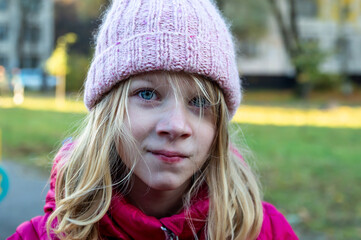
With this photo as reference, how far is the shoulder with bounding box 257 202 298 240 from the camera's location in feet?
6.44

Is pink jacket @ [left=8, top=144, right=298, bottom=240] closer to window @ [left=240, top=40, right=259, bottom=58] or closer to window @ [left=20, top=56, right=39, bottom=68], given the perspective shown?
window @ [left=240, top=40, right=259, bottom=58]

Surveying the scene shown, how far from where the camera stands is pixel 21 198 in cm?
578

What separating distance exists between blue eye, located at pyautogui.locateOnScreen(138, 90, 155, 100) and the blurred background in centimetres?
62

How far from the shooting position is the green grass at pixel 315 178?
16.2 ft

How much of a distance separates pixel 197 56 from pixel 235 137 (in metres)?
0.80

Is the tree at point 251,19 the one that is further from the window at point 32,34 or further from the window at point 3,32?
the window at point 3,32

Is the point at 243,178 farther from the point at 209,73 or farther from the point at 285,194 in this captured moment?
the point at 285,194

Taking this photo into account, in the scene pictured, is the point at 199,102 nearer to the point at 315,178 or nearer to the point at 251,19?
the point at 315,178

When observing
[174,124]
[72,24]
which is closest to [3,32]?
[72,24]

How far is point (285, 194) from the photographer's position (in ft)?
18.9

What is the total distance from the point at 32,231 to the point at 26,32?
143 ft

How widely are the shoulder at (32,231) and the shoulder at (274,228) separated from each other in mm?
Answer: 928

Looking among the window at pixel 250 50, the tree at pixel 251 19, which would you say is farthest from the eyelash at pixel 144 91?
the window at pixel 250 50

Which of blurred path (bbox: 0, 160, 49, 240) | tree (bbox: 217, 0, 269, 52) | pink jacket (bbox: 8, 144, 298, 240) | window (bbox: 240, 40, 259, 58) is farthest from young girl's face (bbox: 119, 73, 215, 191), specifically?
window (bbox: 240, 40, 259, 58)
